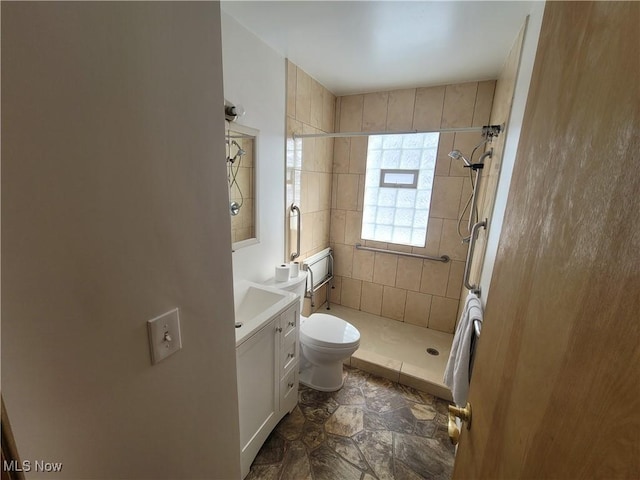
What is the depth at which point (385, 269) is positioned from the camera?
118 inches

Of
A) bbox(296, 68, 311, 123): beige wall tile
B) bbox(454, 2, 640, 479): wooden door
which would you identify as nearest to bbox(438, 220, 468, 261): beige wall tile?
bbox(296, 68, 311, 123): beige wall tile

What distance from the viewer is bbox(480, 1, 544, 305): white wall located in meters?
1.29

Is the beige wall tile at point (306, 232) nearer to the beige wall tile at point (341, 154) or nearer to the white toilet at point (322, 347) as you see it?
the white toilet at point (322, 347)

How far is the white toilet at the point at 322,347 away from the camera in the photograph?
1.89 metres

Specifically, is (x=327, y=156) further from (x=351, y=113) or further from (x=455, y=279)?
(x=455, y=279)

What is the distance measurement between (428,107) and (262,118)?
1.59 metres

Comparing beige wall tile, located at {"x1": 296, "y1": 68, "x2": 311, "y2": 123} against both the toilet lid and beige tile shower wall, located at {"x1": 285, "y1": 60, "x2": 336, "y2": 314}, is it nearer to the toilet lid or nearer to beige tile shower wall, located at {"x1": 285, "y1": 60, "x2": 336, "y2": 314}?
beige tile shower wall, located at {"x1": 285, "y1": 60, "x2": 336, "y2": 314}

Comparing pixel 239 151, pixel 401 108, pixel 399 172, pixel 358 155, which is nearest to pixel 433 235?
pixel 399 172

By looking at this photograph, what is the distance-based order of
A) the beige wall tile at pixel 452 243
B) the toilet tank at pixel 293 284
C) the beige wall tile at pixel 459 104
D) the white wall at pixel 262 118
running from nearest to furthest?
the white wall at pixel 262 118
the toilet tank at pixel 293 284
the beige wall tile at pixel 459 104
the beige wall tile at pixel 452 243

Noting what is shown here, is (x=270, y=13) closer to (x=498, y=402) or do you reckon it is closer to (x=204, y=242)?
(x=204, y=242)

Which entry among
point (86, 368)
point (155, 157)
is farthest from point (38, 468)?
point (155, 157)

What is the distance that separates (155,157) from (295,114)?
1.84 metres

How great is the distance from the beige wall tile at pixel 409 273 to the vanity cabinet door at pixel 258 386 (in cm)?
182

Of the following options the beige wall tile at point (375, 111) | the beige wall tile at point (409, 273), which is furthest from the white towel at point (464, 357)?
the beige wall tile at point (375, 111)
